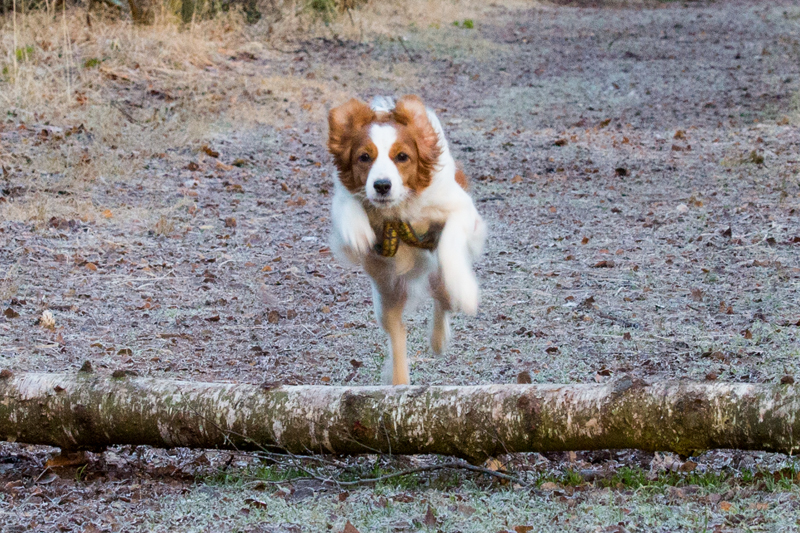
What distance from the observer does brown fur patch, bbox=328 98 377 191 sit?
155 inches

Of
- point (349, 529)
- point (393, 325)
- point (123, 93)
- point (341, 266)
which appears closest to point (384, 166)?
point (393, 325)

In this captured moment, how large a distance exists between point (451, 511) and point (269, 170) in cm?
630

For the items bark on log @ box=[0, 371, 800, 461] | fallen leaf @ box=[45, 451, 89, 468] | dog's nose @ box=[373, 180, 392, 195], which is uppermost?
dog's nose @ box=[373, 180, 392, 195]

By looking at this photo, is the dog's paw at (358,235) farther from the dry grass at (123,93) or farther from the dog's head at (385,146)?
the dry grass at (123,93)

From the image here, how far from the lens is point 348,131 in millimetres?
3945

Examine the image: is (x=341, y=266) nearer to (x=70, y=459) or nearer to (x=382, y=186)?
(x=382, y=186)

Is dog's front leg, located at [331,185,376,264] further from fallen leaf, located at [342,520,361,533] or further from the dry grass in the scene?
the dry grass

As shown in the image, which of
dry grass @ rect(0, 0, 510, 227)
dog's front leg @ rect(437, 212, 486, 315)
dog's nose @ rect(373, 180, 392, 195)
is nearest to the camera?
dog's nose @ rect(373, 180, 392, 195)

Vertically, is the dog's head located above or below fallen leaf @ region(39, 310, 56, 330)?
above

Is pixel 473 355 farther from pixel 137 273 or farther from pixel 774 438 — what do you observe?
pixel 137 273

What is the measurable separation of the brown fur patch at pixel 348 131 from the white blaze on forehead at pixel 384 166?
93 mm

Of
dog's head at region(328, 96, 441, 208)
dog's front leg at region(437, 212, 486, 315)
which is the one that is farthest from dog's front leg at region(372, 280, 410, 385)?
dog's head at region(328, 96, 441, 208)

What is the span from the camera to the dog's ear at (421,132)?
3949 millimetres

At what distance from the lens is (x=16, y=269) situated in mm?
5793
